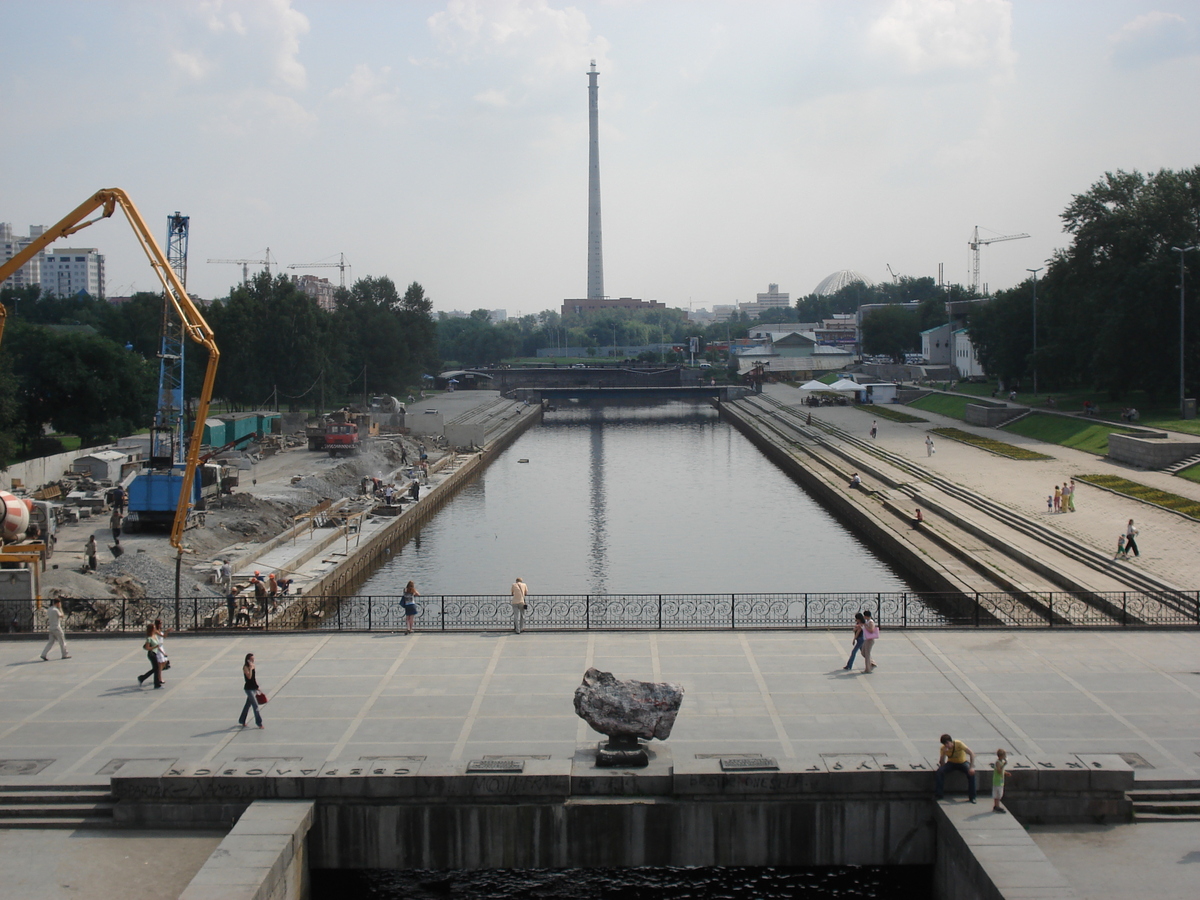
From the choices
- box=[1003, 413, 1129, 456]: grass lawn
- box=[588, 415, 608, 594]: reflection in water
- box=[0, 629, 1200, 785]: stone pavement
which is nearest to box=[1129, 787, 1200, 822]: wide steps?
box=[0, 629, 1200, 785]: stone pavement

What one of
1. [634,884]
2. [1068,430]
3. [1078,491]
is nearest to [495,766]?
[634,884]

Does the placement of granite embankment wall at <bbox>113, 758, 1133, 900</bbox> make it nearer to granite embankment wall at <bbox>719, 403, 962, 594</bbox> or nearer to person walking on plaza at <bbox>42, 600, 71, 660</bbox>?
person walking on plaza at <bbox>42, 600, 71, 660</bbox>

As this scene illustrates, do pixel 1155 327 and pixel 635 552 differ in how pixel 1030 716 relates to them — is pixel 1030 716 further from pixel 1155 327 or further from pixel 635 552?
pixel 1155 327

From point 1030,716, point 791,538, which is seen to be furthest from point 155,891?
point 791,538

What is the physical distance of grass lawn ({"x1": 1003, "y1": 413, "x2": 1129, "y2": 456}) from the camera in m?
59.6

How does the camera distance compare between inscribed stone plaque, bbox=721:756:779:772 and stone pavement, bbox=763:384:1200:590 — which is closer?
inscribed stone plaque, bbox=721:756:779:772

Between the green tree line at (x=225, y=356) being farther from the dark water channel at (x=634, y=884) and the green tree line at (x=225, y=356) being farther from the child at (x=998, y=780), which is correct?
the child at (x=998, y=780)

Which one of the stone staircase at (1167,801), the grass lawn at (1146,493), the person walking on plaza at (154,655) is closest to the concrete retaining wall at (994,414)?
the grass lawn at (1146,493)

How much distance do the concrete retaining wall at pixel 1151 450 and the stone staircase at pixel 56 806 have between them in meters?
48.1

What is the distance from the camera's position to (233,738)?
61.0ft

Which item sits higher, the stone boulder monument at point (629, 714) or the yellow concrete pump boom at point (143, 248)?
the yellow concrete pump boom at point (143, 248)

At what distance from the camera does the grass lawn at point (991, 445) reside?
6016 centimetres

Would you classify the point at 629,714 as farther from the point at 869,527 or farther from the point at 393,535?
the point at 869,527

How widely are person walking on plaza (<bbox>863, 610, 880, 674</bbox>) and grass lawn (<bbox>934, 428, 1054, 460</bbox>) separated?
1640 inches
